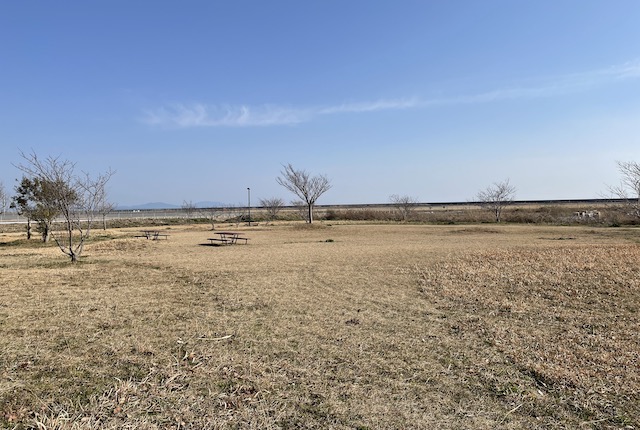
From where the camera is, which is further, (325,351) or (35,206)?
(35,206)

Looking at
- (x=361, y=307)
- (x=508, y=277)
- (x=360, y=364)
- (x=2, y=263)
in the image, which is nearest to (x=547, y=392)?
(x=360, y=364)

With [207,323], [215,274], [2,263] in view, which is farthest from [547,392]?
[2,263]

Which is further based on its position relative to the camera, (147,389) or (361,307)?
(361,307)

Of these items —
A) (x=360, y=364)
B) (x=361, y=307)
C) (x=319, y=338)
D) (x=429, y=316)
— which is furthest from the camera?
(x=361, y=307)

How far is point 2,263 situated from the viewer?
12.8 metres

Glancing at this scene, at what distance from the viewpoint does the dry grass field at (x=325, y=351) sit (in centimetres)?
343

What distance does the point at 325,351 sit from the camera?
4.93m

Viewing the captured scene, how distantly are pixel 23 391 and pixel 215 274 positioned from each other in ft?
22.1

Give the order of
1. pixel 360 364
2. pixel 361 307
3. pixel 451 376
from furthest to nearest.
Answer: pixel 361 307 → pixel 360 364 → pixel 451 376

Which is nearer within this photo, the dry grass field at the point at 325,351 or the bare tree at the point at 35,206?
the dry grass field at the point at 325,351

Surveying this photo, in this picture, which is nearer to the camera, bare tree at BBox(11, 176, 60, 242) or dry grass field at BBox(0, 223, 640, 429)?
dry grass field at BBox(0, 223, 640, 429)

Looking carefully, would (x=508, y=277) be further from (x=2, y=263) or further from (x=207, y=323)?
(x=2, y=263)

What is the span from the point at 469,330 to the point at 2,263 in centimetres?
1412

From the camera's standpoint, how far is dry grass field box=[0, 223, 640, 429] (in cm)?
343
